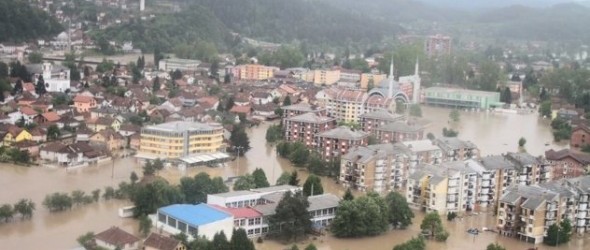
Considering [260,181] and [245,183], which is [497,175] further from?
[245,183]

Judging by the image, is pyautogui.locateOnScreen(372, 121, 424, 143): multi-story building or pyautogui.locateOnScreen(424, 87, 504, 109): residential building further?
pyautogui.locateOnScreen(424, 87, 504, 109): residential building

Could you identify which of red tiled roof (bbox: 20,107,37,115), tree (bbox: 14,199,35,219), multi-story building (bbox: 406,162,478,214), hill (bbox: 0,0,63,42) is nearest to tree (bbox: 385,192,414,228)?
multi-story building (bbox: 406,162,478,214)

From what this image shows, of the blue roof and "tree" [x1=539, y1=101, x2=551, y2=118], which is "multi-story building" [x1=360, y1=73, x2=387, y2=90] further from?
the blue roof

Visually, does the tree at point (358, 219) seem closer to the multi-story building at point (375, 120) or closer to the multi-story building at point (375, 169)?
the multi-story building at point (375, 169)

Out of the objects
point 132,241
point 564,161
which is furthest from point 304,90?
point 132,241

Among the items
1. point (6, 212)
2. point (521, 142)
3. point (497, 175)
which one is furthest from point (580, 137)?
point (6, 212)
